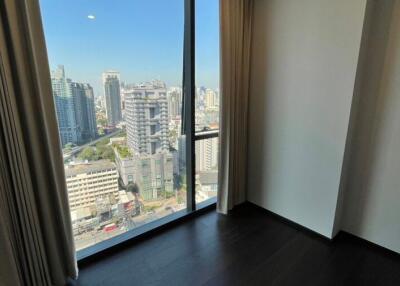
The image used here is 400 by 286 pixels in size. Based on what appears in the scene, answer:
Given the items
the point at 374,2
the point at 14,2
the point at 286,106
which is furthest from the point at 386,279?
the point at 14,2

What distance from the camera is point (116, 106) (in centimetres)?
192

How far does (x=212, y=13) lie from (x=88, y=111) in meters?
1.54

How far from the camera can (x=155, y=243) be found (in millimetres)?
2156

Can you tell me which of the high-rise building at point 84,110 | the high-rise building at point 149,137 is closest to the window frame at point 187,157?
the high-rise building at point 149,137

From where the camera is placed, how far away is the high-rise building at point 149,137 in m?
2.04

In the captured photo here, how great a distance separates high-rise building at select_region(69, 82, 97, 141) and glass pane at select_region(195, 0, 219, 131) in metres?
1.02

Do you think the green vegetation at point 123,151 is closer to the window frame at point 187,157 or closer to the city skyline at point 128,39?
the city skyline at point 128,39

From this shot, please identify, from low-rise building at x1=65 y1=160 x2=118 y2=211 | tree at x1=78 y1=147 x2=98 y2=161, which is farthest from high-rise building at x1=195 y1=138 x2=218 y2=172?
tree at x1=78 y1=147 x2=98 y2=161

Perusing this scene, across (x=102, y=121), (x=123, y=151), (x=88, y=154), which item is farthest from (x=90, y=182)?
(x=102, y=121)

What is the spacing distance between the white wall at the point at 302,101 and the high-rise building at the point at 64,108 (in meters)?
1.78

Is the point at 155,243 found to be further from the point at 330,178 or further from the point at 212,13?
the point at 212,13

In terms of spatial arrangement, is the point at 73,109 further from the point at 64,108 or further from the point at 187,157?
the point at 187,157

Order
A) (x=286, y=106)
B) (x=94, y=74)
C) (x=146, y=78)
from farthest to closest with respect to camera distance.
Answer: (x=286, y=106) → (x=146, y=78) → (x=94, y=74)

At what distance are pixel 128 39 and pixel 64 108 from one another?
759 millimetres
